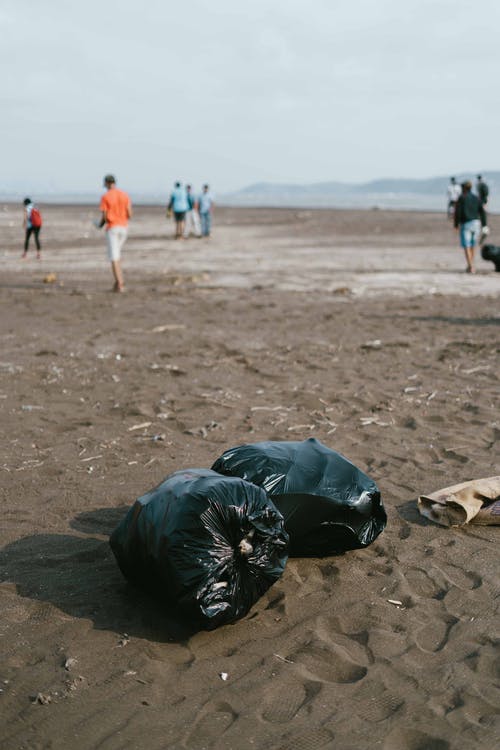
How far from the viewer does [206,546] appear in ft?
10.4

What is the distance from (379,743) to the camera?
8.67 ft

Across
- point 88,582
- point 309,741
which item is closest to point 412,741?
point 309,741

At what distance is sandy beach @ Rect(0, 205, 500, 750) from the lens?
2801 mm

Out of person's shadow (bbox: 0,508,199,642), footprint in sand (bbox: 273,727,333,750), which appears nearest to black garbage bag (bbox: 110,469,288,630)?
person's shadow (bbox: 0,508,199,642)

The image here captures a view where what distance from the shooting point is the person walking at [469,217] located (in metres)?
16.0

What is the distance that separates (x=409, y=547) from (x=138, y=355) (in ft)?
16.9

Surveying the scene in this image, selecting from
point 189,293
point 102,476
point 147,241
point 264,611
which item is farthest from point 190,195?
point 264,611

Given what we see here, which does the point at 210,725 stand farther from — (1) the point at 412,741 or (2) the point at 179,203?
(2) the point at 179,203

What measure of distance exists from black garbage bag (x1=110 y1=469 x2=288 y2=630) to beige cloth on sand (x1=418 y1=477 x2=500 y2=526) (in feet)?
4.31

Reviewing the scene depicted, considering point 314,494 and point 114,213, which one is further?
point 114,213

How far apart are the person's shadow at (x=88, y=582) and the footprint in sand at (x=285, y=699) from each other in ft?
1.56

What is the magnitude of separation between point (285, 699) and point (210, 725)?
311 mm

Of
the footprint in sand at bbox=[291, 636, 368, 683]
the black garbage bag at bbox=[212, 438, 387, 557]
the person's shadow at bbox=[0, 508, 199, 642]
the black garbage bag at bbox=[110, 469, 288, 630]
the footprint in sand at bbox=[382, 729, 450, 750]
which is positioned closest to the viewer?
the footprint in sand at bbox=[382, 729, 450, 750]

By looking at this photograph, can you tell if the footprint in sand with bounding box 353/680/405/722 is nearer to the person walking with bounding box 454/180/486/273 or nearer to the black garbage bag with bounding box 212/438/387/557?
the black garbage bag with bounding box 212/438/387/557
